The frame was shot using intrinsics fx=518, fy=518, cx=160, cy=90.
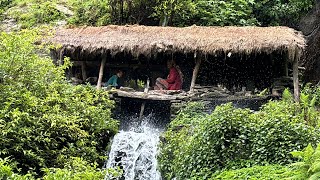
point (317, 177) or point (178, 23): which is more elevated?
point (178, 23)

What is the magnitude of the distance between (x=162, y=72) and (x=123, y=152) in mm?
4873

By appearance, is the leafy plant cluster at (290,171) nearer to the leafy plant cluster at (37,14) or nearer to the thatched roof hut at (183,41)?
the thatched roof hut at (183,41)

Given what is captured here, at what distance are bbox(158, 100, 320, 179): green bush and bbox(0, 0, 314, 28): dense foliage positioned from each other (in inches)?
361

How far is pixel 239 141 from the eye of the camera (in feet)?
33.8

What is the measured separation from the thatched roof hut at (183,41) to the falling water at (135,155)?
2633 mm

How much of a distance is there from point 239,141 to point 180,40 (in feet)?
18.6

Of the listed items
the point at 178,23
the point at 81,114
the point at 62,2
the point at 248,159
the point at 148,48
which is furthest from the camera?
the point at 62,2

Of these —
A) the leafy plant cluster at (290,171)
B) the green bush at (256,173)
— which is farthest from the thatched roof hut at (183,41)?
→ the green bush at (256,173)

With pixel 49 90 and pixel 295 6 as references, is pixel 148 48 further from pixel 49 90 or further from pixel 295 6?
pixel 295 6

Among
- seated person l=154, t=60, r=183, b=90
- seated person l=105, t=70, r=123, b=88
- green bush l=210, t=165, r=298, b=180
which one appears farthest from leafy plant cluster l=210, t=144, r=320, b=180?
seated person l=105, t=70, r=123, b=88

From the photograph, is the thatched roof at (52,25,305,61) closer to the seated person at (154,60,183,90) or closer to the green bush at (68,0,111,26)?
the seated person at (154,60,183,90)

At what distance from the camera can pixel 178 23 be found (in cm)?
2020

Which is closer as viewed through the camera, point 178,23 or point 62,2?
point 178,23

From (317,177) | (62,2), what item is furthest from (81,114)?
(62,2)
